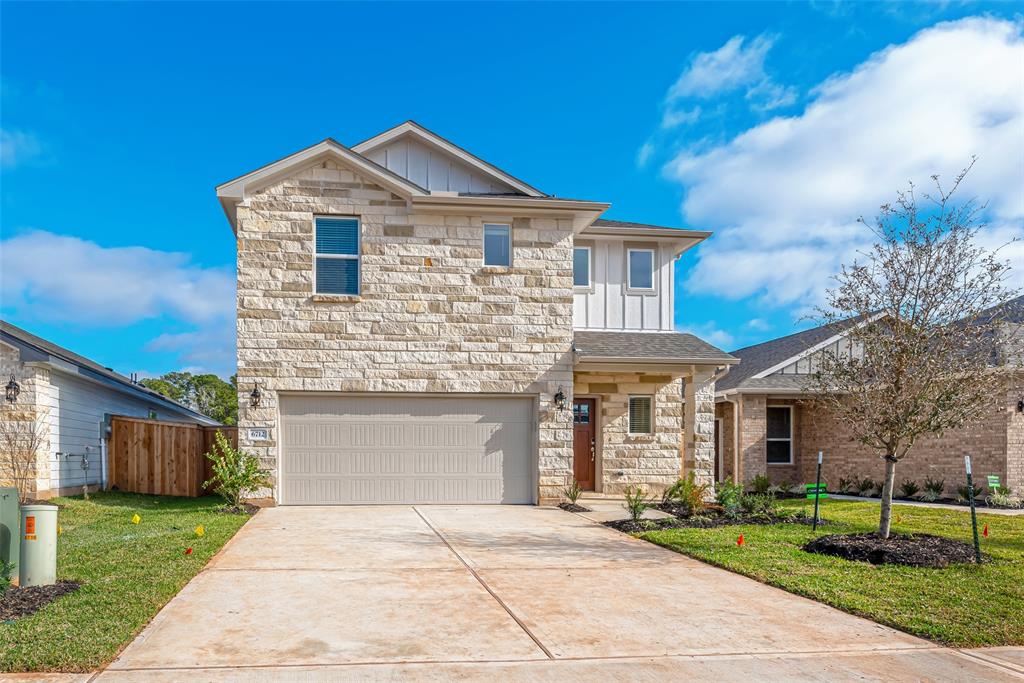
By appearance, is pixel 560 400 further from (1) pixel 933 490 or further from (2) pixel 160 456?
(1) pixel 933 490

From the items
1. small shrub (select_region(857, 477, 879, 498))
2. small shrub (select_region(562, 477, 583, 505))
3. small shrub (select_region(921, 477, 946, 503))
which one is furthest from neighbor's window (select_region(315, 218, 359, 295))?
small shrub (select_region(921, 477, 946, 503))

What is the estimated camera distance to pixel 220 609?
7.32 metres

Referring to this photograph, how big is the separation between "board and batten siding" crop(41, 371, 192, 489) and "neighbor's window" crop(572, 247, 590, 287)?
11.3 meters

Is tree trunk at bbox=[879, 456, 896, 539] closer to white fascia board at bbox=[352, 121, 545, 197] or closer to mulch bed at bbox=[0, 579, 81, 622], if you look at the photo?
white fascia board at bbox=[352, 121, 545, 197]

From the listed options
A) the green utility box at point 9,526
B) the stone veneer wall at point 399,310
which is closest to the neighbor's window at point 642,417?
the stone veneer wall at point 399,310

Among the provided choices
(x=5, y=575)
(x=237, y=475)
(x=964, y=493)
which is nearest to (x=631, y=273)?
(x=964, y=493)

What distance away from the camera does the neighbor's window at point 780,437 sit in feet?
75.2

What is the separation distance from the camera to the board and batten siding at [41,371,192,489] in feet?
55.2

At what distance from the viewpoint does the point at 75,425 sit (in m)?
18.1

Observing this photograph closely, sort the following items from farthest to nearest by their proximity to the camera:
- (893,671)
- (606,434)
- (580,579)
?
(606,434) < (580,579) < (893,671)

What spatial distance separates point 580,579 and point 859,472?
15.1m

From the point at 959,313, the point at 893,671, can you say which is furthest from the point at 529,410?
the point at 893,671

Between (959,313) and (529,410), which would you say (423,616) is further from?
(529,410)

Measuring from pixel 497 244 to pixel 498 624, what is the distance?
1047cm
